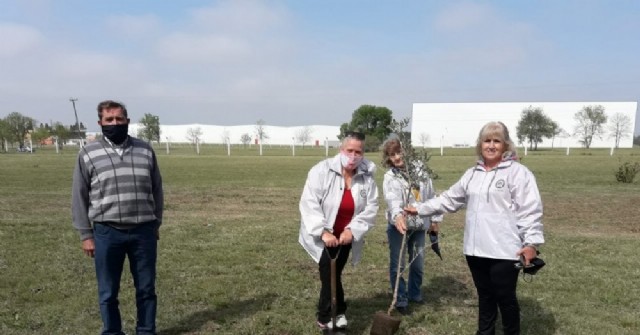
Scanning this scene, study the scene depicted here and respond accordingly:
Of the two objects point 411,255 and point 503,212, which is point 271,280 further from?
point 503,212

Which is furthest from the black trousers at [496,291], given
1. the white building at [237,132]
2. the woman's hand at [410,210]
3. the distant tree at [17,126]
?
the white building at [237,132]

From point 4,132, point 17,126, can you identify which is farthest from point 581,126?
point 4,132

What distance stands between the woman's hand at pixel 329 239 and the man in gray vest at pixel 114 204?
1626 mm

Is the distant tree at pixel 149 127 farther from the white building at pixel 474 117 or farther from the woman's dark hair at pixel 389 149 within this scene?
the woman's dark hair at pixel 389 149

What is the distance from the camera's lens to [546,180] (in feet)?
70.3

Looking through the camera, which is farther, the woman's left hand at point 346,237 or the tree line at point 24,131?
the tree line at point 24,131

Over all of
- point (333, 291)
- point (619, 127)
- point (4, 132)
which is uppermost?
point (619, 127)

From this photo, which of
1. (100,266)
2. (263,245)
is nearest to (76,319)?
(100,266)

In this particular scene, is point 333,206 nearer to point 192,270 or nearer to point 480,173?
point 480,173

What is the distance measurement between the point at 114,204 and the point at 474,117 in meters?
122

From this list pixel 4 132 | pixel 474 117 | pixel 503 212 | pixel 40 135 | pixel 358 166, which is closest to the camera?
pixel 503 212

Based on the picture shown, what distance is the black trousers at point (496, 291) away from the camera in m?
3.72

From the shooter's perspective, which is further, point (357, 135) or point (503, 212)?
point (357, 135)

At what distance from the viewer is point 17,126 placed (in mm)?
68562
